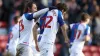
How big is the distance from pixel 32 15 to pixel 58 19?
2.69 ft

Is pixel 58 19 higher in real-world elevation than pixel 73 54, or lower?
higher

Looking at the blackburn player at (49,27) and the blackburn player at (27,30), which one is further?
the blackburn player at (49,27)

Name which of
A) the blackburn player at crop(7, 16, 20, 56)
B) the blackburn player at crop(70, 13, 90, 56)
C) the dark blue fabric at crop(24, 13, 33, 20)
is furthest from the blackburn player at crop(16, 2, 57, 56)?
the blackburn player at crop(70, 13, 90, 56)

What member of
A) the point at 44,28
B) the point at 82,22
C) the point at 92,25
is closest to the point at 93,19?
the point at 92,25

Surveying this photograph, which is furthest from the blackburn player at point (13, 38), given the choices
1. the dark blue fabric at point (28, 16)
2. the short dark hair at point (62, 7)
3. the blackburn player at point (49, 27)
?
the dark blue fabric at point (28, 16)

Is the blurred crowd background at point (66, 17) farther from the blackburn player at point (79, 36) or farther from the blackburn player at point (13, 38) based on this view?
the blackburn player at point (13, 38)

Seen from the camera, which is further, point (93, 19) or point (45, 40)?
point (93, 19)

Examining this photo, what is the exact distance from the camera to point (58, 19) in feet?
49.7

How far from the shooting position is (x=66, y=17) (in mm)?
23797

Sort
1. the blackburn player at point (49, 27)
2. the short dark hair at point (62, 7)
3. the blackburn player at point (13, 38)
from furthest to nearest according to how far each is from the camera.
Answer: the blackburn player at point (13, 38) → the short dark hair at point (62, 7) → the blackburn player at point (49, 27)

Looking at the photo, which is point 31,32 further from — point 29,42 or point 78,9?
point 78,9

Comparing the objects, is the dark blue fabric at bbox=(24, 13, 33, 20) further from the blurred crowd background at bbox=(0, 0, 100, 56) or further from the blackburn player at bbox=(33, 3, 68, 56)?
the blurred crowd background at bbox=(0, 0, 100, 56)

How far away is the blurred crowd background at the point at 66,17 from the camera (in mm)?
22766

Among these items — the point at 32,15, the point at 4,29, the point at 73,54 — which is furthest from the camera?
the point at 4,29
